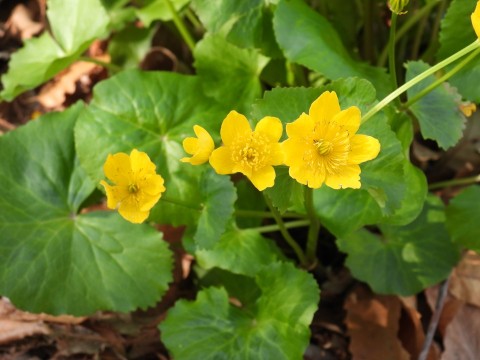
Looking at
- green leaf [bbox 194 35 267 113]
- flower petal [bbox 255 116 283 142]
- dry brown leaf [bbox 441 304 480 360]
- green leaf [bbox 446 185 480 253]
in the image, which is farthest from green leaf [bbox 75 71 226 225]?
dry brown leaf [bbox 441 304 480 360]

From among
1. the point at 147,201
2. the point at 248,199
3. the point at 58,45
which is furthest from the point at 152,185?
the point at 58,45

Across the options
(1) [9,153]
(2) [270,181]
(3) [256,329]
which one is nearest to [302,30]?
(2) [270,181]

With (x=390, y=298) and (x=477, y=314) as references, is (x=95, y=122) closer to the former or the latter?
(x=390, y=298)

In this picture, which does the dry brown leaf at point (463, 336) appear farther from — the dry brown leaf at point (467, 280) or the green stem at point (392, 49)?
the green stem at point (392, 49)

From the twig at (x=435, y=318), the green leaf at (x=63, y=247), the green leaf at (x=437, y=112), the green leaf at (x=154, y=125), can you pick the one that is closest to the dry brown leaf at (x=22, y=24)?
the green leaf at (x=63, y=247)

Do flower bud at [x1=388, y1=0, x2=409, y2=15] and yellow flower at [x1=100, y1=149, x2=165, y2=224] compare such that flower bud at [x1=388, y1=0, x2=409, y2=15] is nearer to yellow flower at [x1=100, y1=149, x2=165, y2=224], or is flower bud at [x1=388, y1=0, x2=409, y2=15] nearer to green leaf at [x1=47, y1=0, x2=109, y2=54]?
yellow flower at [x1=100, y1=149, x2=165, y2=224]
